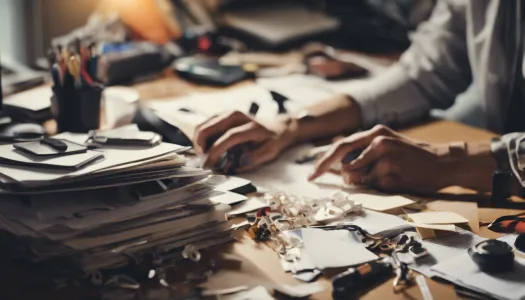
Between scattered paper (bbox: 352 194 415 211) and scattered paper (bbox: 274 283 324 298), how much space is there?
0.26m

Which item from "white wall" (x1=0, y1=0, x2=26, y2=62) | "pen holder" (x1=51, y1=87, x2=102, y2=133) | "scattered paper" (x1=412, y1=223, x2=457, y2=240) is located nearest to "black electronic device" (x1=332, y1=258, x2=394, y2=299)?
"scattered paper" (x1=412, y1=223, x2=457, y2=240)

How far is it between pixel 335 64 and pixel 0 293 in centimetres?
122

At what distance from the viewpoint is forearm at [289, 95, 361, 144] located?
4.93 feet

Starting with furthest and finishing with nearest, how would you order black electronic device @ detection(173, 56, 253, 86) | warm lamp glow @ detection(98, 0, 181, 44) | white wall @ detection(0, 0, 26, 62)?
white wall @ detection(0, 0, 26, 62), warm lamp glow @ detection(98, 0, 181, 44), black electronic device @ detection(173, 56, 253, 86)

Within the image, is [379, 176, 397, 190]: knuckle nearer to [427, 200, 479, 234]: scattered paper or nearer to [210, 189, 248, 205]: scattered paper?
[427, 200, 479, 234]: scattered paper

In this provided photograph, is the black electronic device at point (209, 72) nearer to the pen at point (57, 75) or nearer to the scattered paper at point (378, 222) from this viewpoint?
the pen at point (57, 75)

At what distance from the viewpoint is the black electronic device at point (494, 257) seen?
37.7 inches

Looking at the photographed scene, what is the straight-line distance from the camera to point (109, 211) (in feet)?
3.20

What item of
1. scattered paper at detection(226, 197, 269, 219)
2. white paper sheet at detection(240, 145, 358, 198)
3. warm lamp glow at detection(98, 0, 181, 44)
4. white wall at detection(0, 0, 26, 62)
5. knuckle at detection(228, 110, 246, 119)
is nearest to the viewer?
scattered paper at detection(226, 197, 269, 219)

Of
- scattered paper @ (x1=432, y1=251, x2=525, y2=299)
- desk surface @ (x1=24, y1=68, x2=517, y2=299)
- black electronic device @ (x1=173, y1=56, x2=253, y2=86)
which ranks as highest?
black electronic device @ (x1=173, y1=56, x2=253, y2=86)

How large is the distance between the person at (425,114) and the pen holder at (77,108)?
235 millimetres

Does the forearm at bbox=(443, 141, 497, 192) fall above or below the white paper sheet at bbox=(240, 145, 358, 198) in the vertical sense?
above

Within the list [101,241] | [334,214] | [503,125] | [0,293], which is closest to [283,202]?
[334,214]

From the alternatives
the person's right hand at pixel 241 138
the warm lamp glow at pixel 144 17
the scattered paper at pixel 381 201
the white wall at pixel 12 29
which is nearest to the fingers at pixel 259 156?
the person's right hand at pixel 241 138
